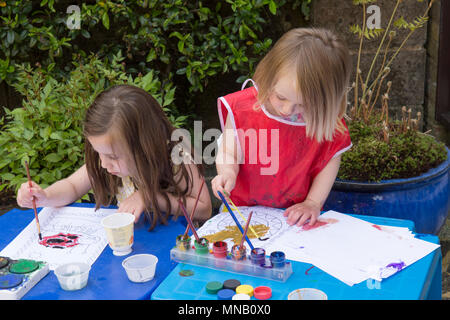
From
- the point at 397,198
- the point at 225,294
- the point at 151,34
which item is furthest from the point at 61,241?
the point at 151,34

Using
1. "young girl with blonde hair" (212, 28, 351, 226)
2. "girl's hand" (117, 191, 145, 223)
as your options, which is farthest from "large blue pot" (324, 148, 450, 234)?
"girl's hand" (117, 191, 145, 223)

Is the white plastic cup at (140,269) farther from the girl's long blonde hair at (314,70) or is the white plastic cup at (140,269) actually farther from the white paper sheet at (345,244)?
the girl's long blonde hair at (314,70)

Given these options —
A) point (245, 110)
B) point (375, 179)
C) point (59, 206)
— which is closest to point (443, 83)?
point (375, 179)

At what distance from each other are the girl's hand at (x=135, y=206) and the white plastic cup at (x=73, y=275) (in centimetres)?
40

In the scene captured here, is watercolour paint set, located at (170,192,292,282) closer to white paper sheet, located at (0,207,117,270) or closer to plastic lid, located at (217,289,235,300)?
plastic lid, located at (217,289,235,300)

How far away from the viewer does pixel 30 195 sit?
1796mm

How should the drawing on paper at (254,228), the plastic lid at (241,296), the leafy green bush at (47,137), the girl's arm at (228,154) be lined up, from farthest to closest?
the leafy green bush at (47,137), the girl's arm at (228,154), the drawing on paper at (254,228), the plastic lid at (241,296)

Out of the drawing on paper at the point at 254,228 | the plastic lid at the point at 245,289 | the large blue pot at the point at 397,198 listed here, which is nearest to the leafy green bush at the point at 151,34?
the large blue pot at the point at 397,198

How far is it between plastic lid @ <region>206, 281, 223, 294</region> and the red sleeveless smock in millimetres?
745

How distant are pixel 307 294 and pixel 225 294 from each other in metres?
0.20

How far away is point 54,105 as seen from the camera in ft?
9.37

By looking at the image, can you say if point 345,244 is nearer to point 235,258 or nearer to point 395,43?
point 235,258

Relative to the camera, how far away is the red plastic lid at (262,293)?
1216 millimetres
